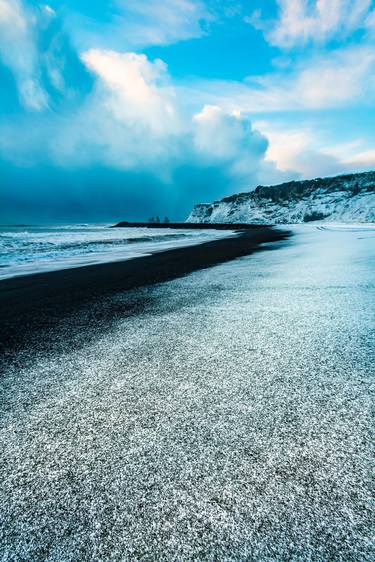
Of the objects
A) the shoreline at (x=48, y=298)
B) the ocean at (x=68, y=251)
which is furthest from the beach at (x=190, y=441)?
the ocean at (x=68, y=251)

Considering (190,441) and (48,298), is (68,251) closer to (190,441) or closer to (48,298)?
(48,298)

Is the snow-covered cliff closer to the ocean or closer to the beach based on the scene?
the ocean

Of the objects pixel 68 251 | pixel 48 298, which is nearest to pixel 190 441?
pixel 48 298

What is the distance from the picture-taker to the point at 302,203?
135 metres

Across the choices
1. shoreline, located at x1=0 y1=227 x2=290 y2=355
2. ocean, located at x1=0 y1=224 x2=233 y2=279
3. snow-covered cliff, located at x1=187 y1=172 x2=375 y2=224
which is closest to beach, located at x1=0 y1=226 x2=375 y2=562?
shoreline, located at x1=0 y1=227 x2=290 y2=355

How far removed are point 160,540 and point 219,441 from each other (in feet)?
1.32

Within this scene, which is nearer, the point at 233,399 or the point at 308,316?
the point at 233,399

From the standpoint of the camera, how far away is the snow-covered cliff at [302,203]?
4402 inches

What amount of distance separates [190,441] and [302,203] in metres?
150

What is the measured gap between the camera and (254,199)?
511 feet

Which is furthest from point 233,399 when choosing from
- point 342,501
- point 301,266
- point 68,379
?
point 301,266

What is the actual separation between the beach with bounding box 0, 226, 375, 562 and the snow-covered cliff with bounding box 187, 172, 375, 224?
112 metres

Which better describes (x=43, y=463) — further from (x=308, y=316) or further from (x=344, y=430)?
(x=308, y=316)

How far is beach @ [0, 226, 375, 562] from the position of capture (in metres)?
0.76
